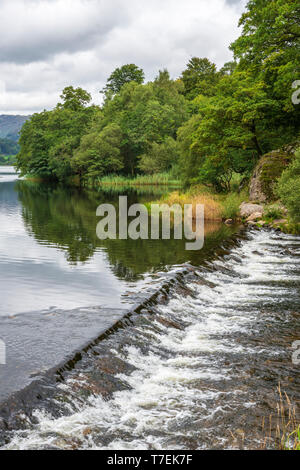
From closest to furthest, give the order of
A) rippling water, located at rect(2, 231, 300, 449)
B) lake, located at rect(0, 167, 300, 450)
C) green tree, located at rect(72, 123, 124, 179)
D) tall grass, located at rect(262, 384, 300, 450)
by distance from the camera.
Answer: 1. tall grass, located at rect(262, 384, 300, 450)
2. rippling water, located at rect(2, 231, 300, 449)
3. lake, located at rect(0, 167, 300, 450)
4. green tree, located at rect(72, 123, 124, 179)

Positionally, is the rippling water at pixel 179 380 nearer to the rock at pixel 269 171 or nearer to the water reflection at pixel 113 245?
the water reflection at pixel 113 245

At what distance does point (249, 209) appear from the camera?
26016 mm

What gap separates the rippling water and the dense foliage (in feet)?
58.9

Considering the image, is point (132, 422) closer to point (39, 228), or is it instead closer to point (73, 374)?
point (73, 374)

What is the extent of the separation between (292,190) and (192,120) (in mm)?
19850

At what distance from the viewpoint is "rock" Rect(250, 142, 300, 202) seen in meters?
25.9

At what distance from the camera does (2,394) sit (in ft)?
19.7

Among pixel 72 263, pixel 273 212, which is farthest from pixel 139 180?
pixel 72 263

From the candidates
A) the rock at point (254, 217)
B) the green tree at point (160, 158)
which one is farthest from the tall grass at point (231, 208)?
the green tree at point (160, 158)

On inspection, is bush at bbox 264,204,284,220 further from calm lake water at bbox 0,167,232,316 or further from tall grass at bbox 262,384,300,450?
tall grass at bbox 262,384,300,450

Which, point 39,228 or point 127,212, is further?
point 127,212

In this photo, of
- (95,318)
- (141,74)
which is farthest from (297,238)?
(141,74)

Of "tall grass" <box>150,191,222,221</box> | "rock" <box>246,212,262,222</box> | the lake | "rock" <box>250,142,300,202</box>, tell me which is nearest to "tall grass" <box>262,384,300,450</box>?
the lake

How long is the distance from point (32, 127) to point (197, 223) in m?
71.6
